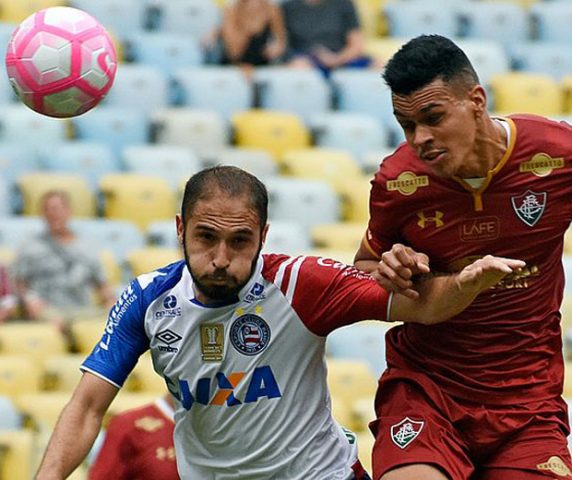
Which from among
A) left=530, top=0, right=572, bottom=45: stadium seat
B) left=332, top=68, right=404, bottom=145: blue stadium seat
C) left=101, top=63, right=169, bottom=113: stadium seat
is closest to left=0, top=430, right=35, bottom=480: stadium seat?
left=101, top=63, right=169, bottom=113: stadium seat

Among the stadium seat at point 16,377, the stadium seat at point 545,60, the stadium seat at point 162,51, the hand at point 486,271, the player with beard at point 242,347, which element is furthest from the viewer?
the stadium seat at point 545,60

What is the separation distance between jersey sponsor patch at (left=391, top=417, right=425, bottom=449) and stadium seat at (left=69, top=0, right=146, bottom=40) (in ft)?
26.7

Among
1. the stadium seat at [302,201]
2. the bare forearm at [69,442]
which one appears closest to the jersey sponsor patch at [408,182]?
the bare forearm at [69,442]

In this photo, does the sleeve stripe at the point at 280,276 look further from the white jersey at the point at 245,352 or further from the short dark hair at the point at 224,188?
the short dark hair at the point at 224,188

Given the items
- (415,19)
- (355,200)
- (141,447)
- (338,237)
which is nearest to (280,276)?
(141,447)

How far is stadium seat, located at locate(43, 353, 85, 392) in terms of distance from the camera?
9.86 meters

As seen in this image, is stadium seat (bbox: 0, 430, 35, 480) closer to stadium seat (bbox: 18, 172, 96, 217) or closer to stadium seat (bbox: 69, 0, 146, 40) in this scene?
stadium seat (bbox: 18, 172, 96, 217)

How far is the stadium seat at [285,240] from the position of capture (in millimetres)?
11164

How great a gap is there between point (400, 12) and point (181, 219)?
893cm

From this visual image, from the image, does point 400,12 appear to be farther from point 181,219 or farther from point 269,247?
point 181,219

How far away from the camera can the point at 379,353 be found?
10.6 meters

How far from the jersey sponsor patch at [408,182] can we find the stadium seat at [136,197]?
615 centimetres

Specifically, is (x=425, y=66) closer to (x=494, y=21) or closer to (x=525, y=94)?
(x=525, y=94)

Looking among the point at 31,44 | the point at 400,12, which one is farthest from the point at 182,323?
the point at 400,12
